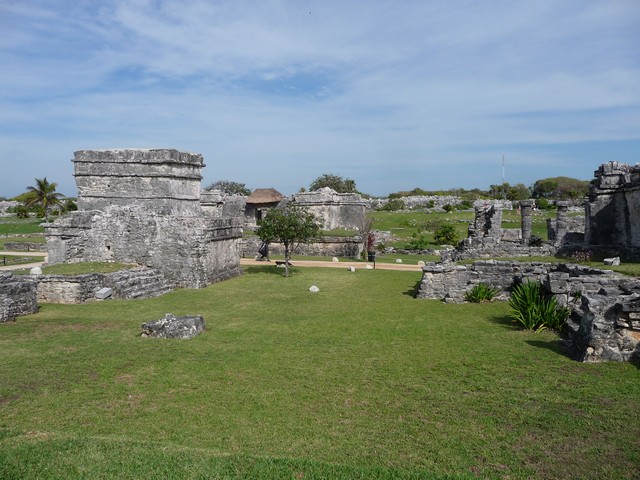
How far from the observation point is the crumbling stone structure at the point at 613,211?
16.6 metres

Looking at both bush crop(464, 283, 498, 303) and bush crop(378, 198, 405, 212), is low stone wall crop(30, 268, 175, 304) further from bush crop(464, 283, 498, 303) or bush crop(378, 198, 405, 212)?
bush crop(378, 198, 405, 212)

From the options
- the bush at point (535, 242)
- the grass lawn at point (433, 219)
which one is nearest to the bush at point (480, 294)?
the bush at point (535, 242)

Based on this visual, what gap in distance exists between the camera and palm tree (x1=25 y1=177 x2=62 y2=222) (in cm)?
4600

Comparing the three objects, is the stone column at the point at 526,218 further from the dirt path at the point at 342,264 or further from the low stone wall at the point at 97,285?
the low stone wall at the point at 97,285

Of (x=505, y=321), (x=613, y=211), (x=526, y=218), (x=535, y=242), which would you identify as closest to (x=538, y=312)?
(x=505, y=321)

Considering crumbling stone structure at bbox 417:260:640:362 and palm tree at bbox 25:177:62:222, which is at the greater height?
palm tree at bbox 25:177:62:222

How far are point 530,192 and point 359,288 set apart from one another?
6066 cm

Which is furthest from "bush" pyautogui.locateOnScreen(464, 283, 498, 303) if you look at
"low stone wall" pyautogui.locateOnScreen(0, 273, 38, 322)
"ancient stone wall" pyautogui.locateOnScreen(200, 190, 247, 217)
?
"ancient stone wall" pyautogui.locateOnScreen(200, 190, 247, 217)

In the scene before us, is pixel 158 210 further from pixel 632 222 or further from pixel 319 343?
pixel 632 222

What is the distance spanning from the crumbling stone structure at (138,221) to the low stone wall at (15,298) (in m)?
4.74

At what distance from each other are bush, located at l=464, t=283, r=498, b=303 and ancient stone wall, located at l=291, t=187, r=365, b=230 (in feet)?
56.6

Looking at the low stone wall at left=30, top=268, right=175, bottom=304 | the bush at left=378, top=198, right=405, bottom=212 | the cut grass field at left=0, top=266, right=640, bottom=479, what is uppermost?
the bush at left=378, top=198, right=405, bottom=212

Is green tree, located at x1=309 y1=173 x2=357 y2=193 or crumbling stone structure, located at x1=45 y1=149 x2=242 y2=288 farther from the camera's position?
green tree, located at x1=309 y1=173 x2=357 y2=193

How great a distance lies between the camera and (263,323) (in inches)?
442
